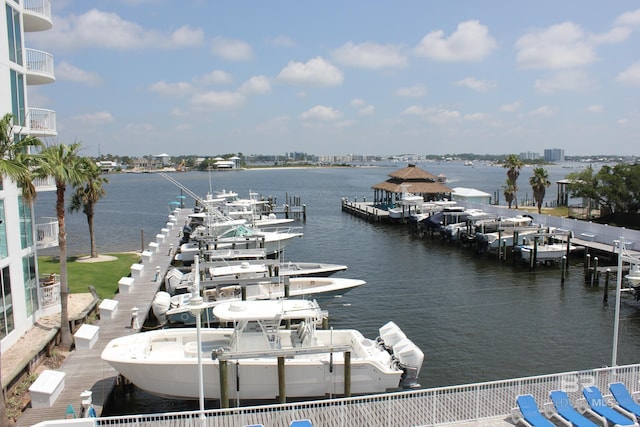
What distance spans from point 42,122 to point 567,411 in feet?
78.3

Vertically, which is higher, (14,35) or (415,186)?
(14,35)

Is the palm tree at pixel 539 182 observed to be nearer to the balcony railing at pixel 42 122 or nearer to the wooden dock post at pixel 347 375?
the wooden dock post at pixel 347 375

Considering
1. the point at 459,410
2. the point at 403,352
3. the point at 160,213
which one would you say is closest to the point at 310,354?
the point at 403,352

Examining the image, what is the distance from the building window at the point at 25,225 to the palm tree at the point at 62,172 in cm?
263

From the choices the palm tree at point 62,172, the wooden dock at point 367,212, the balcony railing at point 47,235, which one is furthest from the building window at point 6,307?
the wooden dock at point 367,212

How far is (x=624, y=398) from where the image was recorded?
14.0 m

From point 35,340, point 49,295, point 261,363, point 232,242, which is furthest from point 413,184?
point 35,340

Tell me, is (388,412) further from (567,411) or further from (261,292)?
(261,292)

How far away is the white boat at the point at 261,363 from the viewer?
677 inches

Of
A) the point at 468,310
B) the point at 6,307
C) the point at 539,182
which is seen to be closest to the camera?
the point at 6,307

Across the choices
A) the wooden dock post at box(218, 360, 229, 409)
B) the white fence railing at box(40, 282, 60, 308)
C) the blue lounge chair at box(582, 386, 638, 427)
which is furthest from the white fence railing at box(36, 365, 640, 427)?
the white fence railing at box(40, 282, 60, 308)

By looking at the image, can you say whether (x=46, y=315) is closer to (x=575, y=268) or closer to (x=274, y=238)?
(x=274, y=238)

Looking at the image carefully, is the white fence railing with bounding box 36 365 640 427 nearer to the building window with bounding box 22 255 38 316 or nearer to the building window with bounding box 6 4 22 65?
the building window with bounding box 22 255 38 316

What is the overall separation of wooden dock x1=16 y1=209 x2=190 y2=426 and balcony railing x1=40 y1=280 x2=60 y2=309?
8.44ft
